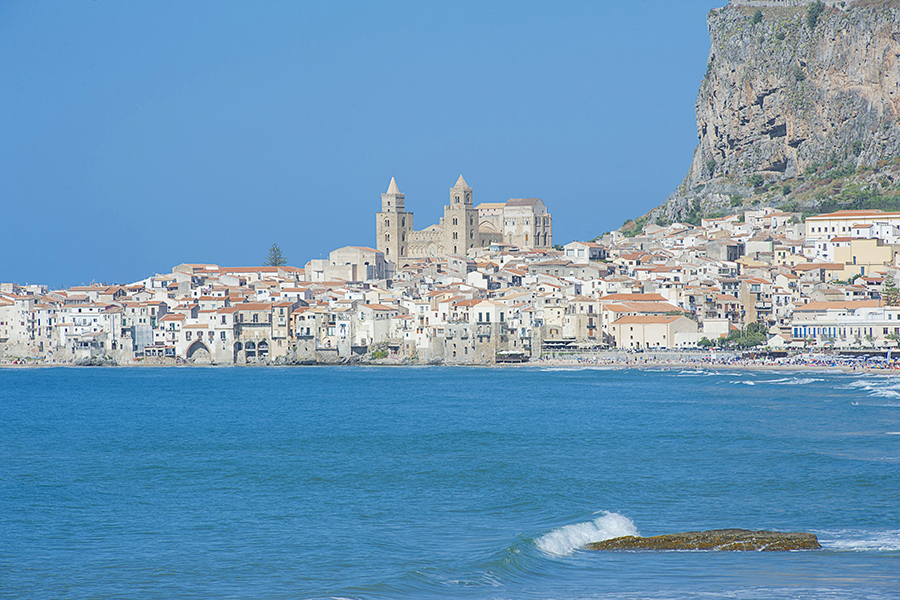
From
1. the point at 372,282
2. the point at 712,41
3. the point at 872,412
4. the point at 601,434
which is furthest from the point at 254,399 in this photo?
the point at 712,41

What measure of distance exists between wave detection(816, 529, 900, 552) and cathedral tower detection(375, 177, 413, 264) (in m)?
86.8

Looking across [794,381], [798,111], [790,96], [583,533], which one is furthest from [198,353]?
[583,533]

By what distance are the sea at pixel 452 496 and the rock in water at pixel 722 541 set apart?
242mm

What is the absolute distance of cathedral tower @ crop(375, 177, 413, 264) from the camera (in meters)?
104

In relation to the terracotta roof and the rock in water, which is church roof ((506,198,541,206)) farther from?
the rock in water

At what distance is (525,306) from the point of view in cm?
6275

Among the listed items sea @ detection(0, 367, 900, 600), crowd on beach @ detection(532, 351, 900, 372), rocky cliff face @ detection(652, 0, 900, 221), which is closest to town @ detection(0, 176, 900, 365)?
crowd on beach @ detection(532, 351, 900, 372)

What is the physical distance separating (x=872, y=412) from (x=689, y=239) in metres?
47.4

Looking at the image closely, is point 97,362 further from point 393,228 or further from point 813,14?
point 813,14

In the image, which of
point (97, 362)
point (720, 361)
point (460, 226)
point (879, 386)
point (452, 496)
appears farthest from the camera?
point (460, 226)

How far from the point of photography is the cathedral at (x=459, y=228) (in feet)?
332

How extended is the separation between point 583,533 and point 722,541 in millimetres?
2175

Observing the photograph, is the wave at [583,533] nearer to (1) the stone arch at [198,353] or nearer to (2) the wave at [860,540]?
(2) the wave at [860,540]

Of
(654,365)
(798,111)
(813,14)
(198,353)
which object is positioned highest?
(813,14)
